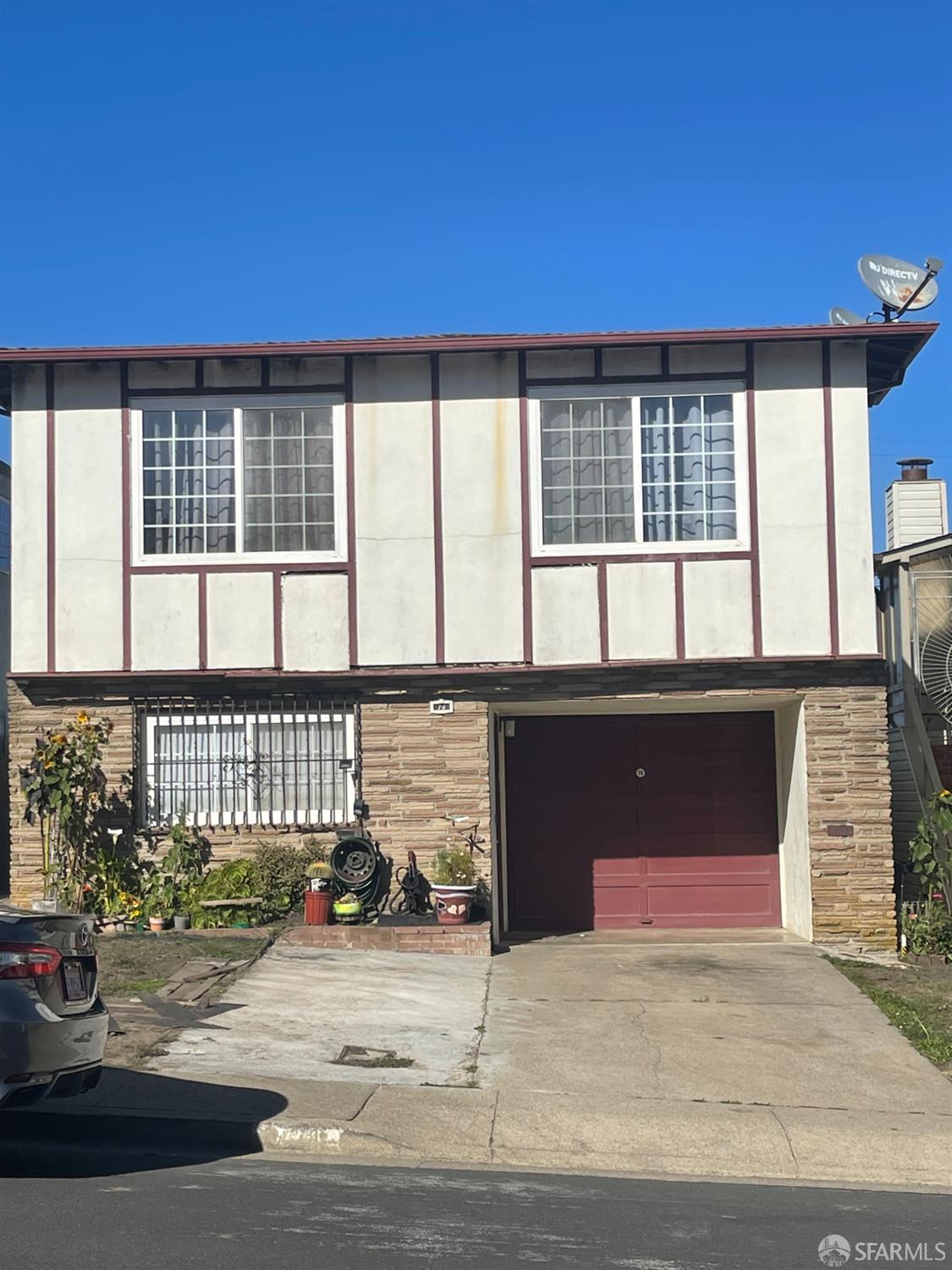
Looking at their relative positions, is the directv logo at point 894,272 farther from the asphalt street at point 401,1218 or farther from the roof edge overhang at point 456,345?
the asphalt street at point 401,1218

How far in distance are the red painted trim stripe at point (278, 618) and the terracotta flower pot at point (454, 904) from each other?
2746 millimetres

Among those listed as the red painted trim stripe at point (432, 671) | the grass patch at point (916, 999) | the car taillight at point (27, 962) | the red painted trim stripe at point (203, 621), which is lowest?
the grass patch at point (916, 999)

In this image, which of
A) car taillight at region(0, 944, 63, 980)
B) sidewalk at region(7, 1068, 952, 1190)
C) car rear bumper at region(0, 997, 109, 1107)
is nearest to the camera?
car rear bumper at region(0, 997, 109, 1107)

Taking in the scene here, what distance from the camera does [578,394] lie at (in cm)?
1382

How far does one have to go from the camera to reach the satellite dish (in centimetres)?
1342

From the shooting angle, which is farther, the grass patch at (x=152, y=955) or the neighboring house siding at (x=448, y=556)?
the neighboring house siding at (x=448, y=556)

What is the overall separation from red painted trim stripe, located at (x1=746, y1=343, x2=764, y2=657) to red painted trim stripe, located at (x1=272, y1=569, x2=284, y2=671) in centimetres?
460

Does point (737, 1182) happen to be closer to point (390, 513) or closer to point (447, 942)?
point (447, 942)

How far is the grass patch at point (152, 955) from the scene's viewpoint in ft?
35.8

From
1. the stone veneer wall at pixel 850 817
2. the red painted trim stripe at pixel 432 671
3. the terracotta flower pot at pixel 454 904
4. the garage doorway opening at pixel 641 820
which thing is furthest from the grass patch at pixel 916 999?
the terracotta flower pot at pixel 454 904

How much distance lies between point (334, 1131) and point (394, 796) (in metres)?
6.39

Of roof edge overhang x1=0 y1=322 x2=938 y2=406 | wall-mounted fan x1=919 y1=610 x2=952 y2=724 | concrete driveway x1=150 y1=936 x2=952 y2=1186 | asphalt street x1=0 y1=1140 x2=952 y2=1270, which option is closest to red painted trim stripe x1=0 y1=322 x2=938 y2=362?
roof edge overhang x1=0 y1=322 x2=938 y2=406

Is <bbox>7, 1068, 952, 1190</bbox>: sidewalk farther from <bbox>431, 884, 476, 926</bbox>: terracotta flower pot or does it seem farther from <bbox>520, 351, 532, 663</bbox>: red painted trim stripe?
<bbox>520, 351, 532, 663</bbox>: red painted trim stripe

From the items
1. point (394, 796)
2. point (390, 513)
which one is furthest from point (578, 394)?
point (394, 796)
